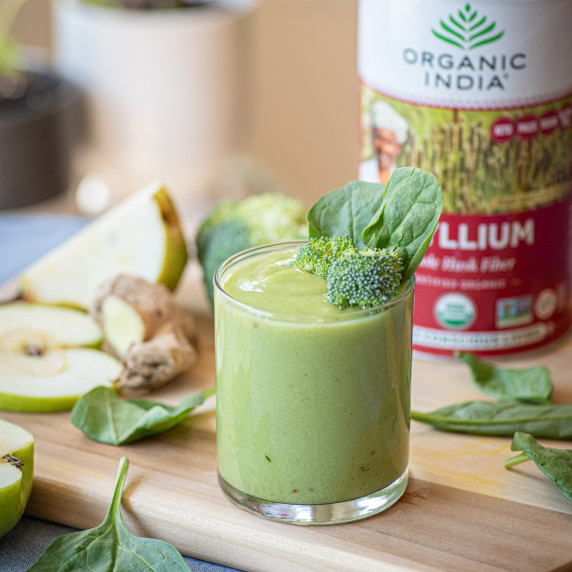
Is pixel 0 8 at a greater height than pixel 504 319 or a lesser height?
greater

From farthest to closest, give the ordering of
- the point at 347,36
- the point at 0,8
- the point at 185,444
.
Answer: the point at 347,36
the point at 0,8
the point at 185,444

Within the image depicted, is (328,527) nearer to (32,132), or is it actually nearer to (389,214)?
(389,214)

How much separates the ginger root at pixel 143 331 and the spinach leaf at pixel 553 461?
1.44 ft

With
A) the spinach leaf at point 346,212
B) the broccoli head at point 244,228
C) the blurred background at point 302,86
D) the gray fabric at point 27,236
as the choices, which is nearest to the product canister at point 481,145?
the broccoli head at point 244,228

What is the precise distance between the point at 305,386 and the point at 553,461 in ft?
0.84

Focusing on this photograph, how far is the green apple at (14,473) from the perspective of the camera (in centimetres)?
92

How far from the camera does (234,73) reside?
2070 mm

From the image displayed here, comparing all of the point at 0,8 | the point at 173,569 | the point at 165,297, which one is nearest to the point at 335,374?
the point at 173,569

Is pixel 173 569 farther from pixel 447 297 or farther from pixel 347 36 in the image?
pixel 347 36

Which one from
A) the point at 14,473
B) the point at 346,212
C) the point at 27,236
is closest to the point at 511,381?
the point at 346,212

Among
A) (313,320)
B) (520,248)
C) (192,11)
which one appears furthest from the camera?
(192,11)

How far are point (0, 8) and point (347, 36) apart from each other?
3.18ft

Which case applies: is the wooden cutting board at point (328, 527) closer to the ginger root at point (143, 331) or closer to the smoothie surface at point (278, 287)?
the ginger root at point (143, 331)

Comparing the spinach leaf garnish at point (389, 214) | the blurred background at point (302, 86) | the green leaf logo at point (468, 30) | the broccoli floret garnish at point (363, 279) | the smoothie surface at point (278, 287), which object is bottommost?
the blurred background at point (302, 86)
